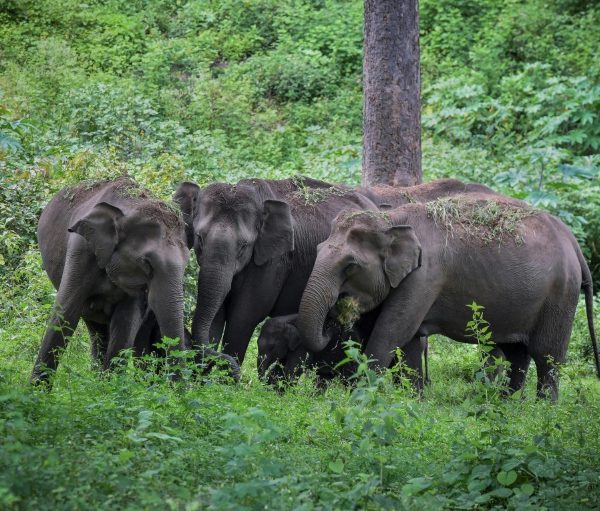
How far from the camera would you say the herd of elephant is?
7930 mm

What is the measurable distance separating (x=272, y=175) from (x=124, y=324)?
746cm

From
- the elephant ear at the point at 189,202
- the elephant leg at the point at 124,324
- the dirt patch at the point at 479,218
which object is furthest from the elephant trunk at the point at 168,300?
the dirt patch at the point at 479,218

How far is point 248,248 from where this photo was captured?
29.3 ft

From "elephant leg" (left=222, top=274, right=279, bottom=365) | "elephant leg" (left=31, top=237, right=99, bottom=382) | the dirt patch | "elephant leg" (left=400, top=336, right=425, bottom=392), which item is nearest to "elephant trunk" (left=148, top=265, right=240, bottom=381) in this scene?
"elephant leg" (left=31, top=237, right=99, bottom=382)

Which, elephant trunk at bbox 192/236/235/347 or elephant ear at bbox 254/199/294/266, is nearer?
elephant trunk at bbox 192/236/235/347

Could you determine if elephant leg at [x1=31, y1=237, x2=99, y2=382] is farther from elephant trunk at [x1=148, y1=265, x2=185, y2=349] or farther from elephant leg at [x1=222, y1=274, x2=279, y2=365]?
elephant leg at [x1=222, y1=274, x2=279, y2=365]

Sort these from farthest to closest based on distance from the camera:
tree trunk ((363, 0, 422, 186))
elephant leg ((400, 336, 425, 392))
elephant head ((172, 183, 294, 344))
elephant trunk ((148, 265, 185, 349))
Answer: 1. tree trunk ((363, 0, 422, 186))
2. elephant leg ((400, 336, 425, 392))
3. elephant head ((172, 183, 294, 344))
4. elephant trunk ((148, 265, 185, 349))

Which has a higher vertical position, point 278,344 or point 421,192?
point 421,192

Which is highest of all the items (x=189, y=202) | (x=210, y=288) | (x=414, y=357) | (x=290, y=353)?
(x=189, y=202)

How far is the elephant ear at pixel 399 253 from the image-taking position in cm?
889

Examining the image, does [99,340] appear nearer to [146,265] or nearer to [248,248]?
[146,265]

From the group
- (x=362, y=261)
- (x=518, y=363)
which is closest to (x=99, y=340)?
(x=362, y=261)

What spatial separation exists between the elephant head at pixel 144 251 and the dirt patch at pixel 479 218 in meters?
2.42

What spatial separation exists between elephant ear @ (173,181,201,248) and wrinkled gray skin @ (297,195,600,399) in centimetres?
108
